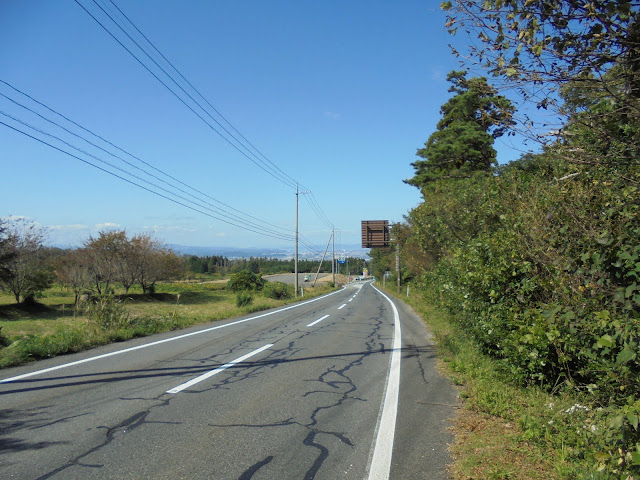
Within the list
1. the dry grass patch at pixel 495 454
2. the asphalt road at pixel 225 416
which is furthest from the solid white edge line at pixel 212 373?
the dry grass patch at pixel 495 454

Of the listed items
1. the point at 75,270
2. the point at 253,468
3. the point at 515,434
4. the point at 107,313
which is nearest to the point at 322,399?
the point at 253,468

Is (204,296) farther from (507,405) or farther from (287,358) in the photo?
(507,405)

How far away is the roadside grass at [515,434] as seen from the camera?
12.3 ft

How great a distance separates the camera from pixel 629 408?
3088 mm

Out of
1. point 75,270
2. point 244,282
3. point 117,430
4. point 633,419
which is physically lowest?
point 117,430

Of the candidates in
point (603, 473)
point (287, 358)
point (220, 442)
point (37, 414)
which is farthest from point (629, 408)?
point (287, 358)

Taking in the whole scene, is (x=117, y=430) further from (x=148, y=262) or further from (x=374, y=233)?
(x=148, y=262)

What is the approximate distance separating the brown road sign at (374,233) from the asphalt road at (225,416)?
3806 centimetres

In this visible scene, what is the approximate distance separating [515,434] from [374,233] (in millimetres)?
43716

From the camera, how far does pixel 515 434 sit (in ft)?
15.2

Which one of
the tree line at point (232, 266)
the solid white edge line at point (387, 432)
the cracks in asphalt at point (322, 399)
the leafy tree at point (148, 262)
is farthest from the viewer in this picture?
the tree line at point (232, 266)

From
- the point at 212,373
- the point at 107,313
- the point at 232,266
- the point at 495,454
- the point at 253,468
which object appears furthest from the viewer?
the point at 232,266

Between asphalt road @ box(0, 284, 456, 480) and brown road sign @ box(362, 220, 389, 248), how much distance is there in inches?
1498

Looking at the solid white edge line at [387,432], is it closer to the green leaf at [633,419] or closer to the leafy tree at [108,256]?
the green leaf at [633,419]
